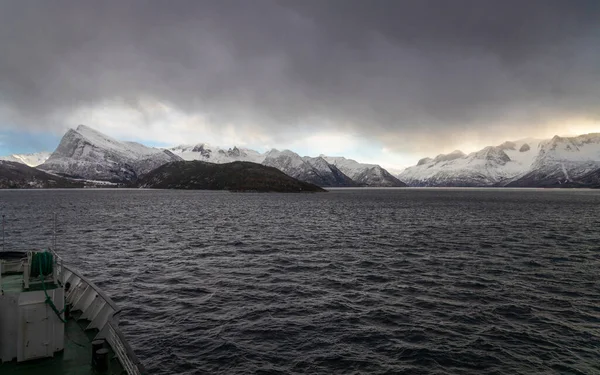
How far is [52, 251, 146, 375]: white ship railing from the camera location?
648 inches

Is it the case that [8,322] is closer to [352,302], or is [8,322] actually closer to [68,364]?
[68,364]

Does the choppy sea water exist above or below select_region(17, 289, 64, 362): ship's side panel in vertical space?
below

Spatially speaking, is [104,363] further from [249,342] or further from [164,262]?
[164,262]

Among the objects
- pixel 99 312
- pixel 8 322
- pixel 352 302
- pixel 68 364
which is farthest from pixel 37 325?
pixel 352 302

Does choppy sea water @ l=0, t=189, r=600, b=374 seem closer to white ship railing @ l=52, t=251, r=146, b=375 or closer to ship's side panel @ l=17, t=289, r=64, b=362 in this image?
white ship railing @ l=52, t=251, r=146, b=375

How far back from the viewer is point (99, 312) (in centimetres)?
2161

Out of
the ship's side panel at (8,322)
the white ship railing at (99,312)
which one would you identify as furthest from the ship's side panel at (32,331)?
the white ship railing at (99,312)

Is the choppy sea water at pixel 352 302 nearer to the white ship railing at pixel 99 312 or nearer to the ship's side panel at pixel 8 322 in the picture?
the white ship railing at pixel 99 312

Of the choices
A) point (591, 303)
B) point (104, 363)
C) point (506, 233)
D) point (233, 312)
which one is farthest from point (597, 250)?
point (104, 363)

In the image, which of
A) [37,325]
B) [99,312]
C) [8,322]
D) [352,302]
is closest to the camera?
[8,322]

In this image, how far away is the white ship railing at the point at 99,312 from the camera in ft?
54.0

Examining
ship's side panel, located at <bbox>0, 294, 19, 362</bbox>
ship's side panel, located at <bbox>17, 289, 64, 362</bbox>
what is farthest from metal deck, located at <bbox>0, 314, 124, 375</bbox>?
ship's side panel, located at <bbox>0, 294, 19, 362</bbox>

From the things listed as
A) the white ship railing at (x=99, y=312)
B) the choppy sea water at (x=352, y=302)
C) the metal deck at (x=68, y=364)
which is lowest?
the choppy sea water at (x=352, y=302)

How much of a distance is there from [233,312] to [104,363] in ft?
52.3
